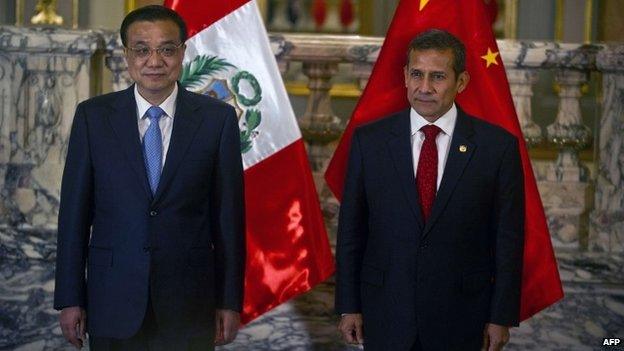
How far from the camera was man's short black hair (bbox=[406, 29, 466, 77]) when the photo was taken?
13.3ft

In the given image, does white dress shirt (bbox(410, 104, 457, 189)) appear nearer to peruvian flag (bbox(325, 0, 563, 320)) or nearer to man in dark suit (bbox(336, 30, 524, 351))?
man in dark suit (bbox(336, 30, 524, 351))

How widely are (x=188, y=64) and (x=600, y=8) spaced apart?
20.7 ft

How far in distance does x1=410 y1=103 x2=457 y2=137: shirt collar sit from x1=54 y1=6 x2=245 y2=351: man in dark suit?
1.93 ft

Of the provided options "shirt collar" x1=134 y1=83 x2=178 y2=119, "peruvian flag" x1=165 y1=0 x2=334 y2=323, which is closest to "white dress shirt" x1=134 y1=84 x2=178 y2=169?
"shirt collar" x1=134 y1=83 x2=178 y2=119

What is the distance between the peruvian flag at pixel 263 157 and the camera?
16.8ft

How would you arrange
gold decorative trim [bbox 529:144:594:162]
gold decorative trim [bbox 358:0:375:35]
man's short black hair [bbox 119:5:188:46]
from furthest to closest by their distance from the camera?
gold decorative trim [bbox 358:0:375:35] → gold decorative trim [bbox 529:144:594:162] → man's short black hair [bbox 119:5:188:46]

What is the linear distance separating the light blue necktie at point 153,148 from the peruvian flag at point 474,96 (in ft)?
3.20

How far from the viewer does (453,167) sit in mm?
3967

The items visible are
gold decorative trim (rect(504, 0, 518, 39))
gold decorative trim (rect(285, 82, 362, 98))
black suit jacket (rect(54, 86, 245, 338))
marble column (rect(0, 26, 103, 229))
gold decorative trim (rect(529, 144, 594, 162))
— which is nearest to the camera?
black suit jacket (rect(54, 86, 245, 338))

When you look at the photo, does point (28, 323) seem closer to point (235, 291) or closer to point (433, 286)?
point (235, 291)

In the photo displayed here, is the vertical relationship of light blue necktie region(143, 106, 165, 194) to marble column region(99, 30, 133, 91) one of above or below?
below

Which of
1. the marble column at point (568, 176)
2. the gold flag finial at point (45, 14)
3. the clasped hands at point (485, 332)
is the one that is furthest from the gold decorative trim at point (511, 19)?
the clasped hands at point (485, 332)

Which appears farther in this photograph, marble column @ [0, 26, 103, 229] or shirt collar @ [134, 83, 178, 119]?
marble column @ [0, 26, 103, 229]

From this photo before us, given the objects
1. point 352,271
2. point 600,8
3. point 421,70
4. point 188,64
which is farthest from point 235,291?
point 600,8
